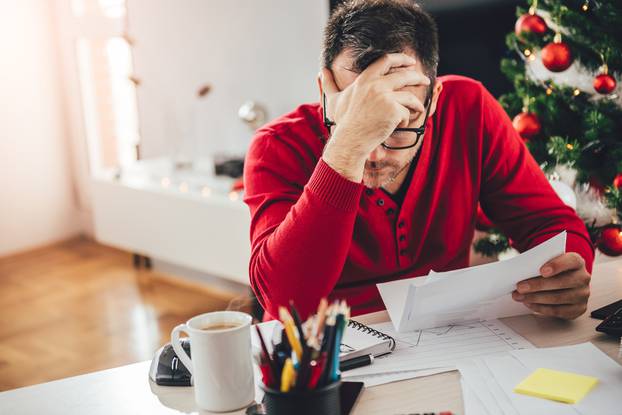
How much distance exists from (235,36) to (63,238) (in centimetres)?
197

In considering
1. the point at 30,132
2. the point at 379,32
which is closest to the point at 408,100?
the point at 379,32

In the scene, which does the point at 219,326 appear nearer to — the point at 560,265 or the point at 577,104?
the point at 560,265

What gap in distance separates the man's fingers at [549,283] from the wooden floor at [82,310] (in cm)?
185

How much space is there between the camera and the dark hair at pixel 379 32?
117 centimetres

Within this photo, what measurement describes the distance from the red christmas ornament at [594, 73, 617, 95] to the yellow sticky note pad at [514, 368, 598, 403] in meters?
0.87

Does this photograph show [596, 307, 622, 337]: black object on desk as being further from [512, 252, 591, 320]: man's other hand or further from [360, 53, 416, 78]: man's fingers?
[360, 53, 416, 78]: man's fingers

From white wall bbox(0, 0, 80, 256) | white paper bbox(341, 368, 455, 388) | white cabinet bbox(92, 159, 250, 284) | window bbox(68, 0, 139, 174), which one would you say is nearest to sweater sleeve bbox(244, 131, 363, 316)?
white paper bbox(341, 368, 455, 388)

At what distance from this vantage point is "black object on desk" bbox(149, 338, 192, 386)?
3.22 ft

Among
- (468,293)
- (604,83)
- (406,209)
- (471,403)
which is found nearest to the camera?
(471,403)

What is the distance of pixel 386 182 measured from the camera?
1266 millimetres

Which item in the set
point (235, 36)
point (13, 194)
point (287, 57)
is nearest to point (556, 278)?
point (287, 57)

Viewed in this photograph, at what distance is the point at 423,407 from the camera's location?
891 mm

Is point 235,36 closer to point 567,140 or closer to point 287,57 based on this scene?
point 287,57

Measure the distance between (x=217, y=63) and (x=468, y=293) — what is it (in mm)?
2411
